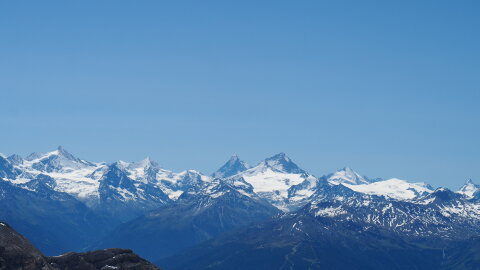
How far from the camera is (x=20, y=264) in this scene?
137 metres

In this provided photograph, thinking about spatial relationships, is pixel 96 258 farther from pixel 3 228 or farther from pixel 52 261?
pixel 3 228

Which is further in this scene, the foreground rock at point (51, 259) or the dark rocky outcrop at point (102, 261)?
the dark rocky outcrop at point (102, 261)

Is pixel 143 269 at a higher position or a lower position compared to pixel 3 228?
lower

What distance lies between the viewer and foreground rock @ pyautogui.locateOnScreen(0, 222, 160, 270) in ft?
450

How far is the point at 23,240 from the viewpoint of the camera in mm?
142875

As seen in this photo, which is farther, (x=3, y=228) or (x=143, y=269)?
(x=143, y=269)

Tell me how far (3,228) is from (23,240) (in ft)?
15.1

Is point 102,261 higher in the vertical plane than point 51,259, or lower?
lower

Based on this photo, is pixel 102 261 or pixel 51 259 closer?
pixel 51 259

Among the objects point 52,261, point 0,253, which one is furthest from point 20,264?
point 52,261

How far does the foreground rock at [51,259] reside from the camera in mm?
137125

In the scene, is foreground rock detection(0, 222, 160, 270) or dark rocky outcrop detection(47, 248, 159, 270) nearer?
foreground rock detection(0, 222, 160, 270)

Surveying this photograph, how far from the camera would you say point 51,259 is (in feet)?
514

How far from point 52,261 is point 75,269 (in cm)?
515
